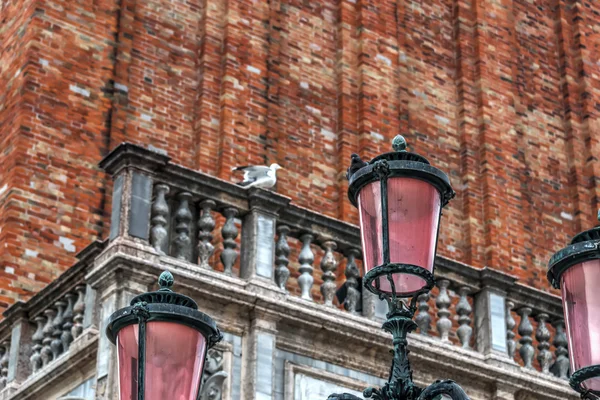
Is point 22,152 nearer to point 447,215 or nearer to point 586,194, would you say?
point 447,215

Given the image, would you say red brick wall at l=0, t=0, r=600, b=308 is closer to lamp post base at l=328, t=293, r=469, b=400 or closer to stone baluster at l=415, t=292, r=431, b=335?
stone baluster at l=415, t=292, r=431, b=335

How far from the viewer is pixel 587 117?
67.1 ft

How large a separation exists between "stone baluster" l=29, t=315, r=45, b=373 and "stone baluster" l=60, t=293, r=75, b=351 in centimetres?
32

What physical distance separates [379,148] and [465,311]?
4.70 m

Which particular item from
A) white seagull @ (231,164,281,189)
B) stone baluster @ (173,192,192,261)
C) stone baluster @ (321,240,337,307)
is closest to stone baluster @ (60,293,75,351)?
stone baluster @ (173,192,192,261)

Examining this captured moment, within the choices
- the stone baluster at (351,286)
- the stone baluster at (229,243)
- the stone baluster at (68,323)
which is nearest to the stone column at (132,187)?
the stone baluster at (229,243)

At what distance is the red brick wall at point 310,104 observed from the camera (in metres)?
15.9

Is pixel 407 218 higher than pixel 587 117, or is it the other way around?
pixel 587 117

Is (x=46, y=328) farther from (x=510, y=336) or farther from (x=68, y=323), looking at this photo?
(x=510, y=336)

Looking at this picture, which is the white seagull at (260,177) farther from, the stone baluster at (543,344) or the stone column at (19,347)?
the stone baluster at (543,344)

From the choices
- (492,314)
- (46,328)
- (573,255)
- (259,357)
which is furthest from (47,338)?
(573,255)

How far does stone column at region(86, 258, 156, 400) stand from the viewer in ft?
37.9

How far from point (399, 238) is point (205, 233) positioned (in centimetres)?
501

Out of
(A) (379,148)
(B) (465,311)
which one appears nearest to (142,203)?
(B) (465,311)
